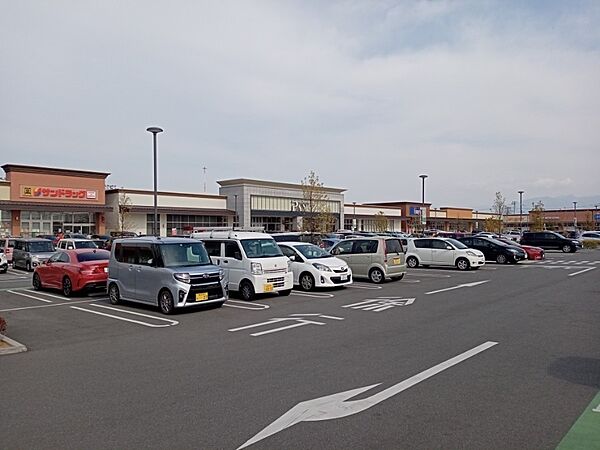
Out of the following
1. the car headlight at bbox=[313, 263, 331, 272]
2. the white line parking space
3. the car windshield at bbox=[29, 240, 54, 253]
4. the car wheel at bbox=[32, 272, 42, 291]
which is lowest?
the white line parking space

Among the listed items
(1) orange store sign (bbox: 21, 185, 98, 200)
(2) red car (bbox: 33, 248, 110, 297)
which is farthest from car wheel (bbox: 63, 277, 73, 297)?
(1) orange store sign (bbox: 21, 185, 98, 200)

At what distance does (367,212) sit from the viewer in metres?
79.9

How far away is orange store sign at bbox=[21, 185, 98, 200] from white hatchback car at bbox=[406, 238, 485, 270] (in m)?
35.5

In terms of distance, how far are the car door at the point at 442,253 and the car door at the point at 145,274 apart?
16.6 m

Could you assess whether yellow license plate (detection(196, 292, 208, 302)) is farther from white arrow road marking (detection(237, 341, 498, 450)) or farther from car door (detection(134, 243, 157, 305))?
white arrow road marking (detection(237, 341, 498, 450))

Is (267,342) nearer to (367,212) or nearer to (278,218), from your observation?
(278,218)

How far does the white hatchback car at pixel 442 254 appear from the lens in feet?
83.6

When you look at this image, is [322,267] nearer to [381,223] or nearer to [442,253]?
[442,253]

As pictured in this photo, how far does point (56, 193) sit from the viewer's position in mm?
49250

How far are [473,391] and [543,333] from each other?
14.1 feet

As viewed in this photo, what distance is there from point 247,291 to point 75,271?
546cm

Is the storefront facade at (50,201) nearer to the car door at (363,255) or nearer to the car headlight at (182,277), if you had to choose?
the car door at (363,255)

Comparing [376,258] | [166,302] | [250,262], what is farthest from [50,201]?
[166,302]

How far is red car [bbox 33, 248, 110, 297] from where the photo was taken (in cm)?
1611
